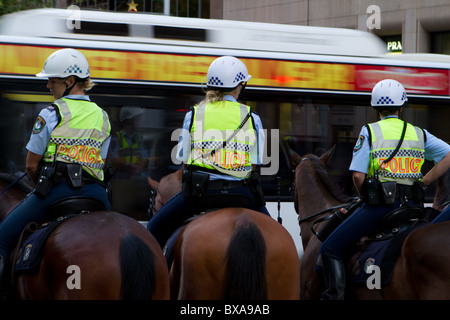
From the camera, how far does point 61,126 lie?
4609mm

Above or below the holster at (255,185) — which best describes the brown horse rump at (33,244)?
below

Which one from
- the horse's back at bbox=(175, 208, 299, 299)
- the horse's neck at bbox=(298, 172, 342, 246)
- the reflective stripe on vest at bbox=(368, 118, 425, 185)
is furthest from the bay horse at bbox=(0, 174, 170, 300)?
the horse's neck at bbox=(298, 172, 342, 246)

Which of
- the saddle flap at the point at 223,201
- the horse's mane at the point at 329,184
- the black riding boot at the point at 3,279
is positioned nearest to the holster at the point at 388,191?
the saddle flap at the point at 223,201

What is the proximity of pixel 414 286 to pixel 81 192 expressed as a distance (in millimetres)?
2338

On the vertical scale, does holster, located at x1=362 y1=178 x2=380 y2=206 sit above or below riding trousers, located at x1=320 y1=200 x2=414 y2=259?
A: above

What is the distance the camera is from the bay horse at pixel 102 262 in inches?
152

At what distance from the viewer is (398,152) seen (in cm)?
512

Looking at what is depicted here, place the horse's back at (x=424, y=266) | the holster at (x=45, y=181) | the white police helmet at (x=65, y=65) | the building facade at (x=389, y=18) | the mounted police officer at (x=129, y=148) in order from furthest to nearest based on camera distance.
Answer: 1. the building facade at (x=389, y=18)
2. the mounted police officer at (x=129, y=148)
3. the white police helmet at (x=65, y=65)
4. the holster at (x=45, y=181)
5. the horse's back at (x=424, y=266)

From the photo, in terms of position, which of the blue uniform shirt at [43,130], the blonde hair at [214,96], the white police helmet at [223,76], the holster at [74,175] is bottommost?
the holster at [74,175]

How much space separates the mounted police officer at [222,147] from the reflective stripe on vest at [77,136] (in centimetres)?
63

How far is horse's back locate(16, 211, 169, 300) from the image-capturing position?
385 centimetres

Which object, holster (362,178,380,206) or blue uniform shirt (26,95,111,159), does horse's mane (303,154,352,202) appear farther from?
blue uniform shirt (26,95,111,159)

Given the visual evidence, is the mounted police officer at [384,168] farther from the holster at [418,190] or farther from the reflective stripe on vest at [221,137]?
the reflective stripe on vest at [221,137]

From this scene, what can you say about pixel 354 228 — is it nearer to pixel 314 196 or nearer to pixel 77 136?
pixel 314 196
